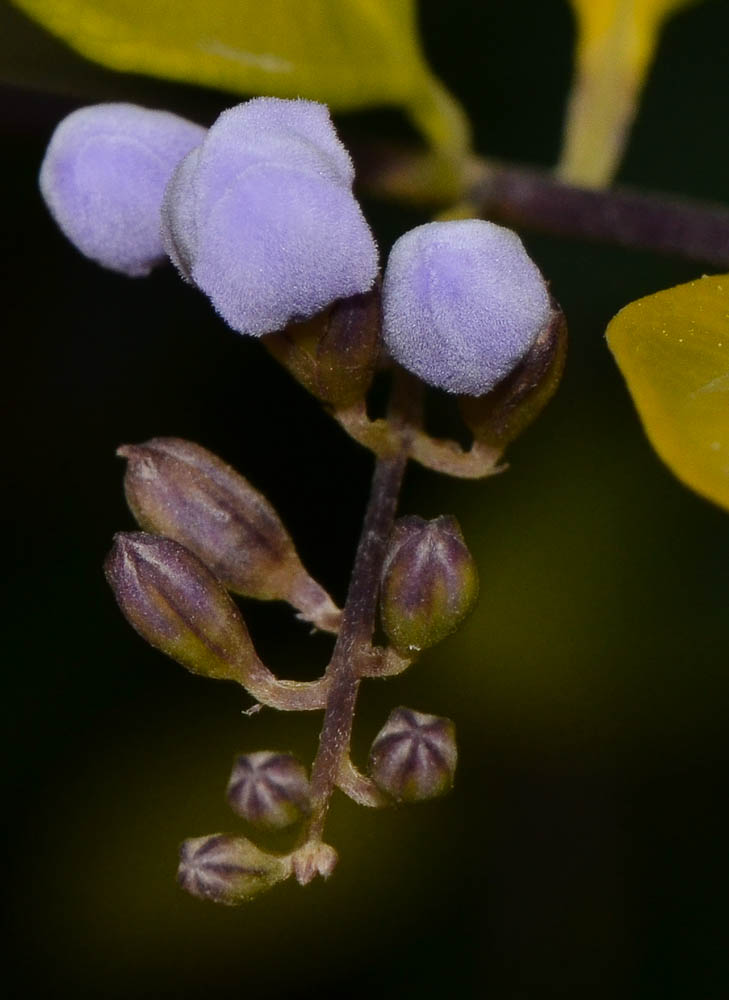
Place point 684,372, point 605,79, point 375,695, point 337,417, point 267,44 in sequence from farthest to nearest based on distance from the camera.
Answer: point 375,695
point 605,79
point 267,44
point 337,417
point 684,372

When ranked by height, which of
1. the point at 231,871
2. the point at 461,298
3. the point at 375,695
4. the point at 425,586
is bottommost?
the point at 375,695

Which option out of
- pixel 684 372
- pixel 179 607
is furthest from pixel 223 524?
pixel 684 372

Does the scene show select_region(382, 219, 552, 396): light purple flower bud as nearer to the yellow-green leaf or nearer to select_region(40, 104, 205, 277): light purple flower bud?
the yellow-green leaf

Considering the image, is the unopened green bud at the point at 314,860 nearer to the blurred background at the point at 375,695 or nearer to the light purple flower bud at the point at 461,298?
the light purple flower bud at the point at 461,298

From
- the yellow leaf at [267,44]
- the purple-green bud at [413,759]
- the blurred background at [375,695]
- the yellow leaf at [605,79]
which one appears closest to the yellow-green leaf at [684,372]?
the purple-green bud at [413,759]

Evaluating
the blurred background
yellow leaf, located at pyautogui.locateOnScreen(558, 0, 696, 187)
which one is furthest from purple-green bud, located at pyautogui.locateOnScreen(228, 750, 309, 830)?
the blurred background

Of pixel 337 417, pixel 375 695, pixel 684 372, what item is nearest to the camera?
pixel 684 372

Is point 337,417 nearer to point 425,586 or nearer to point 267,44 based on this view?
point 425,586
